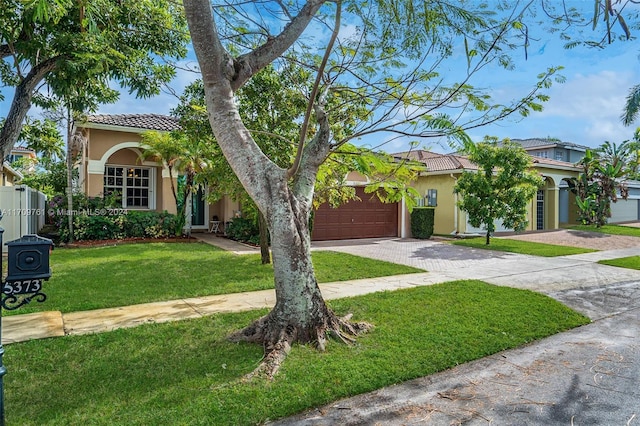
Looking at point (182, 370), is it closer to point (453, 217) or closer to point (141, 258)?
point (141, 258)

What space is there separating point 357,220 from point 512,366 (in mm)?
13838

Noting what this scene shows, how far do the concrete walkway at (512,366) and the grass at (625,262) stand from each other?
2375 mm

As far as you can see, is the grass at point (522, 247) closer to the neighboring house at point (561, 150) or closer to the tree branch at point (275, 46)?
the tree branch at point (275, 46)

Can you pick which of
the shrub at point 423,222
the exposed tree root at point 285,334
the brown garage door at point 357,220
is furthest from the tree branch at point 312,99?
the shrub at point 423,222

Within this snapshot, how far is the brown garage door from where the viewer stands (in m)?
17.3

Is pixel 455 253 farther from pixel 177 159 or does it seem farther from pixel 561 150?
pixel 561 150

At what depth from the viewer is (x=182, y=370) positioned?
4148 millimetres

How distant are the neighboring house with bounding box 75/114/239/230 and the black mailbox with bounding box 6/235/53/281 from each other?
13379 millimetres

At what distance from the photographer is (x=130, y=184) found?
16.9 meters

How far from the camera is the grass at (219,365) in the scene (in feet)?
11.1

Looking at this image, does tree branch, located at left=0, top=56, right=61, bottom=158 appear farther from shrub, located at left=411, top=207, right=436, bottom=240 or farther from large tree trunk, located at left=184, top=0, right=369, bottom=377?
shrub, located at left=411, top=207, right=436, bottom=240

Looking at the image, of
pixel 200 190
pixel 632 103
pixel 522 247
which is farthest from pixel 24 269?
pixel 522 247

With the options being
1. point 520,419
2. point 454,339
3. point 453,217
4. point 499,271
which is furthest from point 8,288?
point 453,217

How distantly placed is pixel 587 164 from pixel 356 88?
73.5ft
